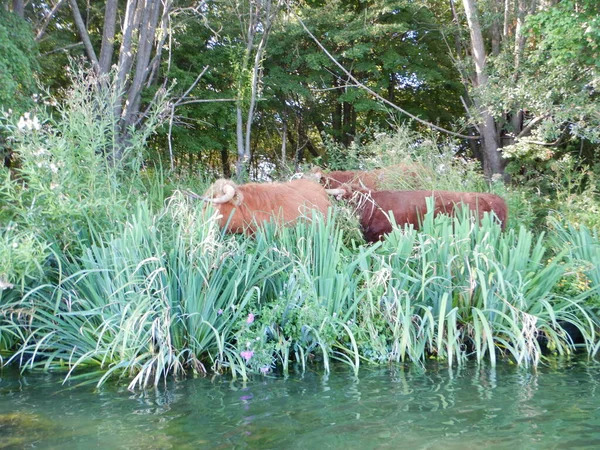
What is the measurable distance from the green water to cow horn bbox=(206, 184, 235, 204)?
2.17 meters

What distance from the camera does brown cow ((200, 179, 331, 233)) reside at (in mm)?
6184

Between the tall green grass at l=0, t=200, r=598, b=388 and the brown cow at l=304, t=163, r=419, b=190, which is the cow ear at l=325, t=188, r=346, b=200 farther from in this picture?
the tall green grass at l=0, t=200, r=598, b=388

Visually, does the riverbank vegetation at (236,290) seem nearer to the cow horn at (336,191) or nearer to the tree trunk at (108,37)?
the cow horn at (336,191)

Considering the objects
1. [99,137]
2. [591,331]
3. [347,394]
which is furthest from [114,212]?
[591,331]

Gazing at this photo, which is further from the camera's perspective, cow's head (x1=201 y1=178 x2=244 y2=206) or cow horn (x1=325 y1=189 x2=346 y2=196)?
cow horn (x1=325 y1=189 x2=346 y2=196)

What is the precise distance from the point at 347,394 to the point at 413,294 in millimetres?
1469

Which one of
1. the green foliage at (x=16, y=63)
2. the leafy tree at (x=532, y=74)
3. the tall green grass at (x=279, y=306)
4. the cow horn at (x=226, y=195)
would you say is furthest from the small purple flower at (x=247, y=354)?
the leafy tree at (x=532, y=74)

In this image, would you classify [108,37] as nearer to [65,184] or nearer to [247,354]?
[65,184]

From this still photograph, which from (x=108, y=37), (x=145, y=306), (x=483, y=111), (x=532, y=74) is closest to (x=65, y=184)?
(x=145, y=306)

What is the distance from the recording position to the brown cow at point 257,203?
20.3 ft

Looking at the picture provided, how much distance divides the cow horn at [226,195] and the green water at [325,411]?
2175 millimetres

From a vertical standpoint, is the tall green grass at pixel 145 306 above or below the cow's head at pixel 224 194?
below

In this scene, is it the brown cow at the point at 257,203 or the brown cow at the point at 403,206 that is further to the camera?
the brown cow at the point at 403,206

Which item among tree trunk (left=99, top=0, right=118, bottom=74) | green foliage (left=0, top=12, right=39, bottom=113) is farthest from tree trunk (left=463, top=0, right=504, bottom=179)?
green foliage (left=0, top=12, right=39, bottom=113)
